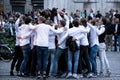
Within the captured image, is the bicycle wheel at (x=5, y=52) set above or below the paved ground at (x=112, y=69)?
above

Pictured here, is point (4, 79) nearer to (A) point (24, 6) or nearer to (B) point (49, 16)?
(B) point (49, 16)

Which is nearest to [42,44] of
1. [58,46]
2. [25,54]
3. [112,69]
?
[58,46]

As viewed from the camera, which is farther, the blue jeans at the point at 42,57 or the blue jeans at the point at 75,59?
the blue jeans at the point at 75,59

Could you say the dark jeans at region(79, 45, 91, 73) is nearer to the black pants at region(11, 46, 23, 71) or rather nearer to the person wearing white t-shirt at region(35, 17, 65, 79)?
the person wearing white t-shirt at region(35, 17, 65, 79)

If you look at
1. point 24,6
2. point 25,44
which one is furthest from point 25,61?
point 24,6

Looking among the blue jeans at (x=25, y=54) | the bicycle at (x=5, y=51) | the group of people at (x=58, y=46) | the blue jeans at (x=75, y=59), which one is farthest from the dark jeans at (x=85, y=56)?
the bicycle at (x=5, y=51)

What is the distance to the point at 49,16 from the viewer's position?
68.0 ft

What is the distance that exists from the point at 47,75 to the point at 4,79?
1.59m

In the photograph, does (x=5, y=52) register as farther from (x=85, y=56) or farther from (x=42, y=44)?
(x=42, y=44)

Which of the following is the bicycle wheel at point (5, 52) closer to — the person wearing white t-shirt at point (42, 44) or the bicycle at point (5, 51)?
the bicycle at point (5, 51)

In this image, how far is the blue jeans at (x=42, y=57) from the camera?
63.5ft

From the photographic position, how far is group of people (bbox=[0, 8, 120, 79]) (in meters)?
19.5

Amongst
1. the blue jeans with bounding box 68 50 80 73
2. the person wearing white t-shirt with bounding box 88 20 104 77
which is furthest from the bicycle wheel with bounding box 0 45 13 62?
the person wearing white t-shirt with bounding box 88 20 104 77

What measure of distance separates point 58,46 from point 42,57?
0.81 metres
